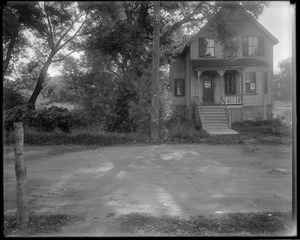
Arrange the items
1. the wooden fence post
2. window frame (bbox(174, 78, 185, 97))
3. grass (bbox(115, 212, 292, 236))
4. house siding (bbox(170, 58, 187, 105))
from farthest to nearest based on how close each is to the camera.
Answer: house siding (bbox(170, 58, 187, 105))
window frame (bbox(174, 78, 185, 97))
the wooden fence post
grass (bbox(115, 212, 292, 236))

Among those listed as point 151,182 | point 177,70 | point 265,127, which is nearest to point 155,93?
point 265,127

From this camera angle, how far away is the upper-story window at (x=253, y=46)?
69.2 ft

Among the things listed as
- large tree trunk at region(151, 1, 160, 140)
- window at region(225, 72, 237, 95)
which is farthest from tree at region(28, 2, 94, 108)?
window at region(225, 72, 237, 95)

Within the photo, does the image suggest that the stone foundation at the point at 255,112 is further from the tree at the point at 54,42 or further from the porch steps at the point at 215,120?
the tree at the point at 54,42

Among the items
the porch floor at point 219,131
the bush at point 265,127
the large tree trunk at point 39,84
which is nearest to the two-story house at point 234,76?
the bush at point 265,127

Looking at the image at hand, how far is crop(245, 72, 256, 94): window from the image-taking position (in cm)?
2130

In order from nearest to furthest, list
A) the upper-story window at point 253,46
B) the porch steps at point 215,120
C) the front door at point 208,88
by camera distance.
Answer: the porch steps at point 215,120, the upper-story window at point 253,46, the front door at point 208,88

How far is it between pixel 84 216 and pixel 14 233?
3.50ft

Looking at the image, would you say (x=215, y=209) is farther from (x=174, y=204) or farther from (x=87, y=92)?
(x=87, y=92)

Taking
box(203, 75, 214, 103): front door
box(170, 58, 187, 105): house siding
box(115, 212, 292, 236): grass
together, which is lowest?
box(115, 212, 292, 236): grass

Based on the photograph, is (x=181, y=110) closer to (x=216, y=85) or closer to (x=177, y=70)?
(x=216, y=85)

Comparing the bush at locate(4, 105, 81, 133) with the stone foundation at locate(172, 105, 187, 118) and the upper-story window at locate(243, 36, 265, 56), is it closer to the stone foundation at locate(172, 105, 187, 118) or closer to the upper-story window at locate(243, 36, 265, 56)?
the stone foundation at locate(172, 105, 187, 118)

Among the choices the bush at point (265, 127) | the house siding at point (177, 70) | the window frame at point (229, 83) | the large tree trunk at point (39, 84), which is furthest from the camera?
the house siding at point (177, 70)

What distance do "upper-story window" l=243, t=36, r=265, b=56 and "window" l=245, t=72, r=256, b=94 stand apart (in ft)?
5.46
